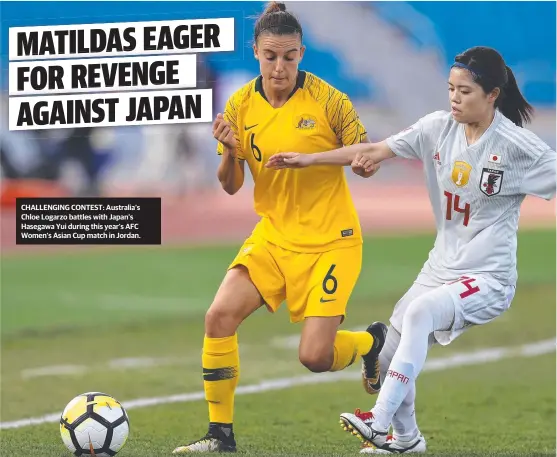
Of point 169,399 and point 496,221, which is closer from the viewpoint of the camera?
point 496,221

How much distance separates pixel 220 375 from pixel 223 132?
1.32 meters

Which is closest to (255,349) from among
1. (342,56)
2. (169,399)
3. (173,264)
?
(169,399)

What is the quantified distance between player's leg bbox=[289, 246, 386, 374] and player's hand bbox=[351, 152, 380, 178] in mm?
578

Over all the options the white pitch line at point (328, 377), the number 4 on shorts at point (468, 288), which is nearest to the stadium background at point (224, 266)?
the white pitch line at point (328, 377)

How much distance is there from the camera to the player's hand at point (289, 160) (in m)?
5.94

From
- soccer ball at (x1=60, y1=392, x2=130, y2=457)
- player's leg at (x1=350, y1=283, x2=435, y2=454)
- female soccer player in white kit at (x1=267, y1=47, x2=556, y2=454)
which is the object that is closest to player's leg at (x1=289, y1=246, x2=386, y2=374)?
player's leg at (x1=350, y1=283, x2=435, y2=454)

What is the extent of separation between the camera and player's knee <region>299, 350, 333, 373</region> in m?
6.19

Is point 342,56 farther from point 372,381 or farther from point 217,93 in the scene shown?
point 372,381

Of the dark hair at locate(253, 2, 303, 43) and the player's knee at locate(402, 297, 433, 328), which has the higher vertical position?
the dark hair at locate(253, 2, 303, 43)

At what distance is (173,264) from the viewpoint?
2038 centimetres

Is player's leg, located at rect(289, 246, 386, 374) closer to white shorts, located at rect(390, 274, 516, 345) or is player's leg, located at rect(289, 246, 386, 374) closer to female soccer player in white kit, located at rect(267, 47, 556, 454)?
female soccer player in white kit, located at rect(267, 47, 556, 454)

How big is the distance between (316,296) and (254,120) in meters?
1.04

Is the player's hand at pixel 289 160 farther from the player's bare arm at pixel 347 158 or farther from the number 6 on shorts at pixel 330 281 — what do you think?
the number 6 on shorts at pixel 330 281

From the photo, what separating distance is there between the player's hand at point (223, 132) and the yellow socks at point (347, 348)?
1.29 meters
